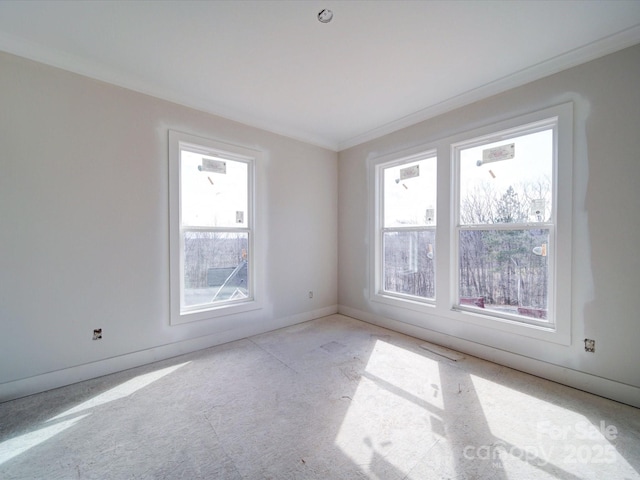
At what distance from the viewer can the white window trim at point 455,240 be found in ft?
7.50

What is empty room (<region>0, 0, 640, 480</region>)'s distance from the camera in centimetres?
172

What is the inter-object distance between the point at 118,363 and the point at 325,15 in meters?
3.38

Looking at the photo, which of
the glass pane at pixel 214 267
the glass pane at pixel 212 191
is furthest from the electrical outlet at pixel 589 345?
the glass pane at pixel 212 191

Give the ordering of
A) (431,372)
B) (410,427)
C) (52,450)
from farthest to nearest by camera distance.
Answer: (431,372), (410,427), (52,450)

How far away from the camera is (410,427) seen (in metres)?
1.80

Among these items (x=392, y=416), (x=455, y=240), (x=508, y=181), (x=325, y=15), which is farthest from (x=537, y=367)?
(x=325, y=15)

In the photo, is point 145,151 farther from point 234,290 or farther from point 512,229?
point 512,229

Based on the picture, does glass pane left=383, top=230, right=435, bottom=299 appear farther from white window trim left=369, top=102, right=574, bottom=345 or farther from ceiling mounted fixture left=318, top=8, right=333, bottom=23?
ceiling mounted fixture left=318, top=8, right=333, bottom=23

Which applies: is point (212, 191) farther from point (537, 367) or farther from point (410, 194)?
point (537, 367)

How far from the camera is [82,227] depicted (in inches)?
92.7

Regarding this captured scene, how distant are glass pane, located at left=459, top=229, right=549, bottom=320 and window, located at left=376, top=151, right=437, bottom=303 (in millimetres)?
416

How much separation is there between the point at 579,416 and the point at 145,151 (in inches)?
166

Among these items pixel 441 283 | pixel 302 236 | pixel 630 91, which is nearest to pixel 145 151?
pixel 302 236

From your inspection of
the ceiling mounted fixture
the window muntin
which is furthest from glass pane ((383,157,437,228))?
the ceiling mounted fixture
